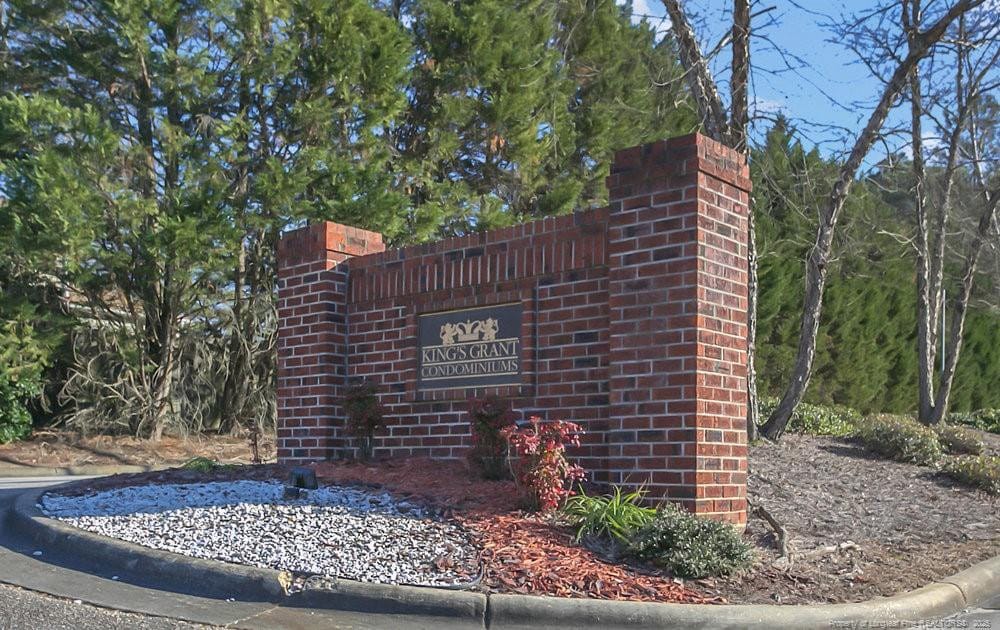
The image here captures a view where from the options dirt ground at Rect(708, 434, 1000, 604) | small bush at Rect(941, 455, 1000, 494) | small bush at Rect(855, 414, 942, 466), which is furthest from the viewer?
small bush at Rect(855, 414, 942, 466)

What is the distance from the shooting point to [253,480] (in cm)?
771

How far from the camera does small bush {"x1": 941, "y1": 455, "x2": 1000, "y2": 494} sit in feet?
32.1

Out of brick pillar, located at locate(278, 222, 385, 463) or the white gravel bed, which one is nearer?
the white gravel bed

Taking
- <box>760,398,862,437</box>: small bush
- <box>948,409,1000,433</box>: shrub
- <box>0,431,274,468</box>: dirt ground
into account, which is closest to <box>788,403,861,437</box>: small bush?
<box>760,398,862,437</box>: small bush

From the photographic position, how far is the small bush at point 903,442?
36.1ft

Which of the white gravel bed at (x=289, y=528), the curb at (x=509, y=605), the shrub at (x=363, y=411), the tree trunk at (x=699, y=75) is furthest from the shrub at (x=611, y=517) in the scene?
the tree trunk at (x=699, y=75)

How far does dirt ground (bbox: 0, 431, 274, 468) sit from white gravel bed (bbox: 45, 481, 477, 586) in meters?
8.66

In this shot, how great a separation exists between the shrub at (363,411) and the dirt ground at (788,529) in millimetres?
329

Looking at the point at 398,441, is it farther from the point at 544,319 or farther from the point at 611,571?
the point at 611,571

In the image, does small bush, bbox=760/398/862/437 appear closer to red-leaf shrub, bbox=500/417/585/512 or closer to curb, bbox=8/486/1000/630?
red-leaf shrub, bbox=500/417/585/512

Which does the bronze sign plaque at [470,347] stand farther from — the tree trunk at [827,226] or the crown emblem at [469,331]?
the tree trunk at [827,226]

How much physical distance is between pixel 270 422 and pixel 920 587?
14.6 m

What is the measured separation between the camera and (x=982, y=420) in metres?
22.2

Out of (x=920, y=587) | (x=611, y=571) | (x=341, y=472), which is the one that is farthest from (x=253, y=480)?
(x=920, y=587)
